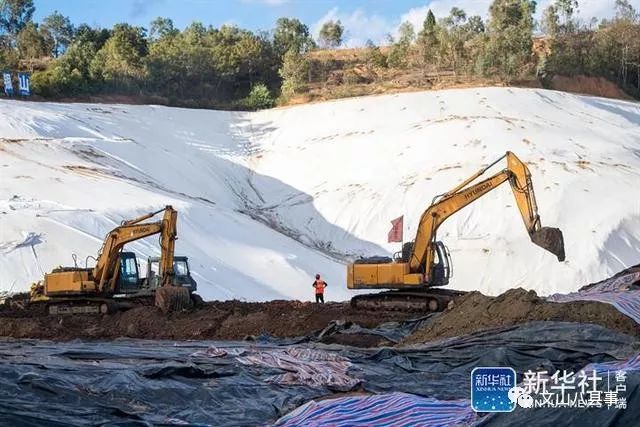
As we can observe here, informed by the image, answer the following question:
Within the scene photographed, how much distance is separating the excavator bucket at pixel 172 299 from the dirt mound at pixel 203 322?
23cm

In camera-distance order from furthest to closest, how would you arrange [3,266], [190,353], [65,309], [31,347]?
[3,266], [65,309], [31,347], [190,353]

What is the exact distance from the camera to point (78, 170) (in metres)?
33.6

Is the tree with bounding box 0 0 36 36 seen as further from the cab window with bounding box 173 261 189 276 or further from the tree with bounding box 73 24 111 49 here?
the cab window with bounding box 173 261 189 276

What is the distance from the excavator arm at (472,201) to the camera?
18203 millimetres

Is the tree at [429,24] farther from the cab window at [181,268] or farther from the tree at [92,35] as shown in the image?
the cab window at [181,268]

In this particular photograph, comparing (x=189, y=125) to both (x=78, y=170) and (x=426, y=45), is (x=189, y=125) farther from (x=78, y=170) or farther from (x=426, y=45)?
(x=426, y=45)

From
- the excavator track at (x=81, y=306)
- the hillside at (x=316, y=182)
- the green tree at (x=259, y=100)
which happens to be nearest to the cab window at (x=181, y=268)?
the excavator track at (x=81, y=306)

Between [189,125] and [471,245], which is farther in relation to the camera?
[189,125]

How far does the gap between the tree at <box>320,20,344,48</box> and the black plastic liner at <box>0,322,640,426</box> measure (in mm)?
65314

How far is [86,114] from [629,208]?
2834 centimetres

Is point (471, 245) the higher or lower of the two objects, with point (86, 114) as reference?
lower

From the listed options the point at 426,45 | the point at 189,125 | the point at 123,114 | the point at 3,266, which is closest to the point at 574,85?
the point at 426,45

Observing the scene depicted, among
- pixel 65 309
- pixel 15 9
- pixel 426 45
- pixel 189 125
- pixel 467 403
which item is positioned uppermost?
pixel 15 9

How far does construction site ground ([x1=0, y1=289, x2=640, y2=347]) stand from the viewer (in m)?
13.1
